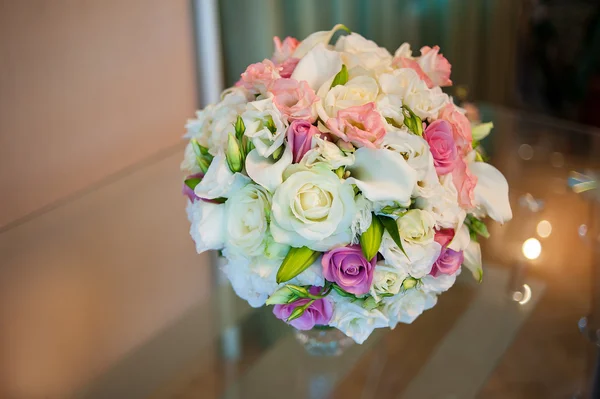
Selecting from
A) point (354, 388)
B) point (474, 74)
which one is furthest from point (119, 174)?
point (474, 74)

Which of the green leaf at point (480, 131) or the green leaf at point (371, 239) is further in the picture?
the green leaf at point (480, 131)

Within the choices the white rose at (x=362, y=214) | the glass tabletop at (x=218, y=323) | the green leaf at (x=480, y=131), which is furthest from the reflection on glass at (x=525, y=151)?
the white rose at (x=362, y=214)

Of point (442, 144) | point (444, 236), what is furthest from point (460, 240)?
point (442, 144)

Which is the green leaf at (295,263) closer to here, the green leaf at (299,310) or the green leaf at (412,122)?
the green leaf at (299,310)

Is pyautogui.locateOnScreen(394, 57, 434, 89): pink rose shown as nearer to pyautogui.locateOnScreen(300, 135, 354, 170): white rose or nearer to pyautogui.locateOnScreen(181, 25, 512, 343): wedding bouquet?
pyautogui.locateOnScreen(181, 25, 512, 343): wedding bouquet

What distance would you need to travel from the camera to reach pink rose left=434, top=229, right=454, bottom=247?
816mm

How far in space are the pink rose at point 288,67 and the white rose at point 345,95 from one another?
0.09m

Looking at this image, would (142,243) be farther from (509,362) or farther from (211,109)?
(509,362)

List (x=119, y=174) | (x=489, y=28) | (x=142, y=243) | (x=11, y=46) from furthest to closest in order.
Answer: (x=489, y=28), (x=119, y=174), (x=142, y=243), (x=11, y=46)

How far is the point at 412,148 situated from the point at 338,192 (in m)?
0.12

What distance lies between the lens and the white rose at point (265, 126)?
2.52ft

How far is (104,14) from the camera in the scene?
4.57 ft

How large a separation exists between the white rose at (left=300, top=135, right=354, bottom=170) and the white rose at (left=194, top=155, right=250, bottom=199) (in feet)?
0.31

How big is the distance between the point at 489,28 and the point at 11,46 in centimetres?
226
